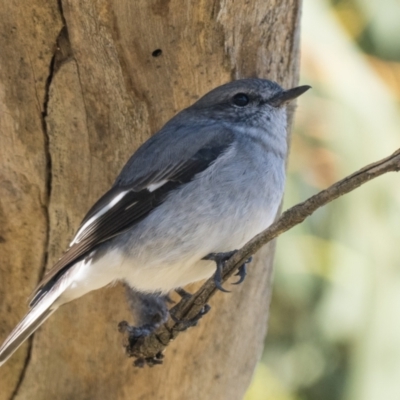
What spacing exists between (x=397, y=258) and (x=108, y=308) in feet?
5.18

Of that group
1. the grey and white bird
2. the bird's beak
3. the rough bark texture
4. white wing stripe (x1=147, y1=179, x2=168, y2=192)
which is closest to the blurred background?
the rough bark texture

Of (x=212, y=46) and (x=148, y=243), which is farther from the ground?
(x=212, y=46)

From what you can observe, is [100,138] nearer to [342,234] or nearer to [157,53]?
[157,53]

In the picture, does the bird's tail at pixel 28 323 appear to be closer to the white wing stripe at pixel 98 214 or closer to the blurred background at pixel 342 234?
the white wing stripe at pixel 98 214

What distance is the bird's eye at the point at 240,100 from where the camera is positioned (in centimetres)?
278

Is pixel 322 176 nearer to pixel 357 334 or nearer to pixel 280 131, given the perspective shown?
pixel 357 334

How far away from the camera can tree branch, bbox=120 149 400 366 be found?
1741 mm

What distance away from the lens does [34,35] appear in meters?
2.64

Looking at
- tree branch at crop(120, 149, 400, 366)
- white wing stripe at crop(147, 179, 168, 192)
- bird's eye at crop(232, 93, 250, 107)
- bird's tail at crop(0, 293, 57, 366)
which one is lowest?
tree branch at crop(120, 149, 400, 366)

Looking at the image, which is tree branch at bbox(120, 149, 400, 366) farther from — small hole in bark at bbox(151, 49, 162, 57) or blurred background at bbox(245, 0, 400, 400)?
blurred background at bbox(245, 0, 400, 400)

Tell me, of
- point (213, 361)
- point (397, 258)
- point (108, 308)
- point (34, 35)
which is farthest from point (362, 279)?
point (34, 35)

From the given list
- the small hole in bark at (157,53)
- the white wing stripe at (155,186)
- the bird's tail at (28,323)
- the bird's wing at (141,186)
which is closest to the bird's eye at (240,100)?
the bird's wing at (141,186)

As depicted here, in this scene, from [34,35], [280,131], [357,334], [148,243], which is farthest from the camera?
[357,334]

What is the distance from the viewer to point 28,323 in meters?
2.50
